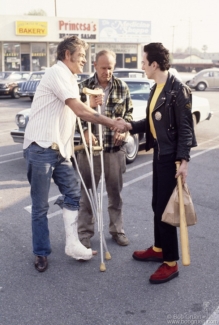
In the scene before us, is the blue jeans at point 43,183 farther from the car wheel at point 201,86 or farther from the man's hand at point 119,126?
the car wheel at point 201,86

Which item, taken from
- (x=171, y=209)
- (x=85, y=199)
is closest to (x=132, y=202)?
(x=85, y=199)

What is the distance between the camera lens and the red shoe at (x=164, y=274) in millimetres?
4238

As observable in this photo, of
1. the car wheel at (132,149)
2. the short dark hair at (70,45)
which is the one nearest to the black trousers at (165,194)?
the short dark hair at (70,45)

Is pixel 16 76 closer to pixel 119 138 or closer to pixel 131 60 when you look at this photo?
pixel 131 60

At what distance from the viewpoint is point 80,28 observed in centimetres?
3956

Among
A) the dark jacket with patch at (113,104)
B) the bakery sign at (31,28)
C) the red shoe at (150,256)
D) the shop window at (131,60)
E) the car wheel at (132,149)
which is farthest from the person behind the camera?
the shop window at (131,60)

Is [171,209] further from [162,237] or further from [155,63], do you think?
[155,63]

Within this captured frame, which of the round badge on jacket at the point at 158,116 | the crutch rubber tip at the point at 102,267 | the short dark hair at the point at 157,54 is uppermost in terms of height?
the short dark hair at the point at 157,54

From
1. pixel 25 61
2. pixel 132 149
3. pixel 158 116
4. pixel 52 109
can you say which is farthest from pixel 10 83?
pixel 158 116

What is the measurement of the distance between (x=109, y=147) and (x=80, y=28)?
36.4 metres

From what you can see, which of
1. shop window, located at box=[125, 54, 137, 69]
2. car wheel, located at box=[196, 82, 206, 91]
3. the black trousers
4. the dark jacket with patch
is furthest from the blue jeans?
shop window, located at box=[125, 54, 137, 69]

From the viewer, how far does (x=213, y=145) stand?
1155cm

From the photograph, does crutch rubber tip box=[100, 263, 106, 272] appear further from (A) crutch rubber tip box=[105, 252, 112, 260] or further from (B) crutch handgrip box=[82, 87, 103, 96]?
(B) crutch handgrip box=[82, 87, 103, 96]

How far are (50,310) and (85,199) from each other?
1.51m
